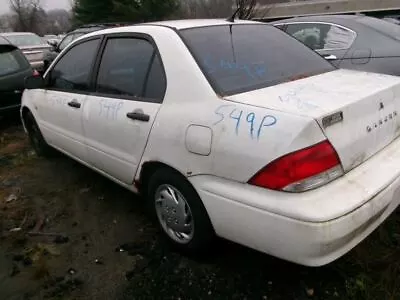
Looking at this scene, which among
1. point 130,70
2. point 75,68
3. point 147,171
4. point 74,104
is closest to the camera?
point 147,171

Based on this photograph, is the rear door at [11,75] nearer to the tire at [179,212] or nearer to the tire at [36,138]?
the tire at [36,138]

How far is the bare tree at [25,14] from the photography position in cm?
4853

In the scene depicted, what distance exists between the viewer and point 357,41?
5285mm

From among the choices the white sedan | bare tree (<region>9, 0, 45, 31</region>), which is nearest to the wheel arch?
the white sedan

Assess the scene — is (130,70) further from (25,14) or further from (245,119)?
(25,14)

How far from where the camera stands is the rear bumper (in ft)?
6.56

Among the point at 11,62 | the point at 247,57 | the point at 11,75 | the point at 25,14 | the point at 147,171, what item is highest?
the point at 247,57

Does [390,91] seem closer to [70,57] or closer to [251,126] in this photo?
[251,126]

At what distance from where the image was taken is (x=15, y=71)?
6898 mm

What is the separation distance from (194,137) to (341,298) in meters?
1.27

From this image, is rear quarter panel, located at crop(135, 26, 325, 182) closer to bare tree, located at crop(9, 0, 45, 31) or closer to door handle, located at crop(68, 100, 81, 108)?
door handle, located at crop(68, 100, 81, 108)

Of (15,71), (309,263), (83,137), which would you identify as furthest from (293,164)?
(15,71)

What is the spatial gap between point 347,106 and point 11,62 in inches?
252

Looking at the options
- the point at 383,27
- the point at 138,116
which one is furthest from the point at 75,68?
the point at 383,27
